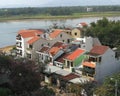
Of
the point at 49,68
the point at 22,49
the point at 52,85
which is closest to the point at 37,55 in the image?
the point at 22,49

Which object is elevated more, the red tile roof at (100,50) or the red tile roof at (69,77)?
the red tile roof at (100,50)

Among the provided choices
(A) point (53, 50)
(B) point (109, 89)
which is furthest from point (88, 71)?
(A) point (53, 50)

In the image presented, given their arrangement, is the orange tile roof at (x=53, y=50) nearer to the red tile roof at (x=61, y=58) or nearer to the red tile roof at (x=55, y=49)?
the red tile roof at (x=55, y=49)

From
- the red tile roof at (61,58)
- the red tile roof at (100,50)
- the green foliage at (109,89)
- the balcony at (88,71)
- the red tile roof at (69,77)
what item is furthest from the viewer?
the red tile roof at (61,58)

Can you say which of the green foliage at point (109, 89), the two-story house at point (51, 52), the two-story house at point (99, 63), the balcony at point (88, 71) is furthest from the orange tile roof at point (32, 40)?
the green foliage at point (109, 89)

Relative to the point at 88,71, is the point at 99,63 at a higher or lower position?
higher

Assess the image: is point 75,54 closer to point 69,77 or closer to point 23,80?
point 69,77

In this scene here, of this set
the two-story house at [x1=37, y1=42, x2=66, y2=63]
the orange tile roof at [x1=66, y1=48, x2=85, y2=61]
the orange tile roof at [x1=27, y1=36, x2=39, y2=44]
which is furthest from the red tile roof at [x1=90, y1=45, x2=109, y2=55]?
the orange tile roof at [x1=27, y1=36, x2=39, y2=44]

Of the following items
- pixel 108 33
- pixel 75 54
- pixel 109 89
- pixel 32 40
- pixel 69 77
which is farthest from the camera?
pixel 108 33

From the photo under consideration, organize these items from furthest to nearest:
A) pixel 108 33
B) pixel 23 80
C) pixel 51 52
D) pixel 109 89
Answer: pixel 108 33 → pixel 51 52 → pixel 109 89 → pixel 23 80

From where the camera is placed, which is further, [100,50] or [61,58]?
[61,58]

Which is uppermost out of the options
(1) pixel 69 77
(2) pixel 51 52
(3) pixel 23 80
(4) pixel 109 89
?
(3) pixel 23 80

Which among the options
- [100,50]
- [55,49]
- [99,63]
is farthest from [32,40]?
[99,63]
